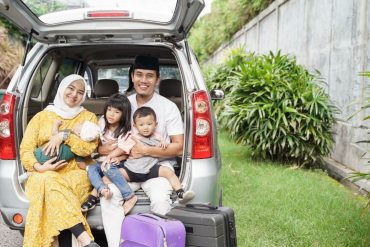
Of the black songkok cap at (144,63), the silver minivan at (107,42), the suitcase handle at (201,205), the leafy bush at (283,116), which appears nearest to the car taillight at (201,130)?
the silver minivan at (107,42)

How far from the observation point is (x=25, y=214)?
3541 millimetres

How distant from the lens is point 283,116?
23.6 feet

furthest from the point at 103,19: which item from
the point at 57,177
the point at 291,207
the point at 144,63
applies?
the point at 291,207

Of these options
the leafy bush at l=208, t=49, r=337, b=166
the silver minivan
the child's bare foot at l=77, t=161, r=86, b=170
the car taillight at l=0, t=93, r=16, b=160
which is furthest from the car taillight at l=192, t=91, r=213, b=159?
the leafy bush at l=208, t=49, r=337, b=166

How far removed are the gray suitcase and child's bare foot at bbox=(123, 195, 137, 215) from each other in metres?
0.39

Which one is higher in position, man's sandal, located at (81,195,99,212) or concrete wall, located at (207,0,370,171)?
concrete wall, located at (207,0,370,171)

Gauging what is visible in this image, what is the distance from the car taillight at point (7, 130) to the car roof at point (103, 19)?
0.62m

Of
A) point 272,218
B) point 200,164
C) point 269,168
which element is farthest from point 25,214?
point 269,168

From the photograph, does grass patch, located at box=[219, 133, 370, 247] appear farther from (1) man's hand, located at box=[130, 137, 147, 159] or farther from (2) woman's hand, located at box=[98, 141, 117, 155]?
(2) woman's hand, located at box=[98, 141, 117, 155]

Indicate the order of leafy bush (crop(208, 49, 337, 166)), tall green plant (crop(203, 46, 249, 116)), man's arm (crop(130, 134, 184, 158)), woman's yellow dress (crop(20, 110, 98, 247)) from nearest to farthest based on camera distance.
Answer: woman's yellow dress (crop(20, 110, 98, 247)) < man's arm (crop(130, 134, 184, 158)) < leafy bush (crop(208, 49, 337, 166)) < tall green plant (crop(203, 46, 249, 116))

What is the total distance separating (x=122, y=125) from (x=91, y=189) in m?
0.58

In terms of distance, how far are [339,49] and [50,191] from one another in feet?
17.4

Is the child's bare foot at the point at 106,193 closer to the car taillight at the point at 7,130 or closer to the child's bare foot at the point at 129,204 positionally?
the child's bare foot at the point at 129,204

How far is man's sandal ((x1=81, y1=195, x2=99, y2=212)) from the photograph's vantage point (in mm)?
3578
